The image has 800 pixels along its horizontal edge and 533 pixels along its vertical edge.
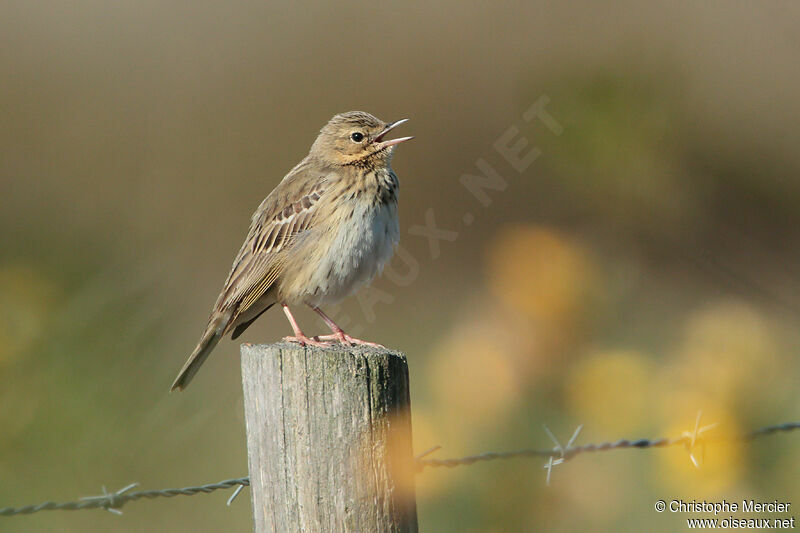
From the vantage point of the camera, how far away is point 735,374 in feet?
16.7

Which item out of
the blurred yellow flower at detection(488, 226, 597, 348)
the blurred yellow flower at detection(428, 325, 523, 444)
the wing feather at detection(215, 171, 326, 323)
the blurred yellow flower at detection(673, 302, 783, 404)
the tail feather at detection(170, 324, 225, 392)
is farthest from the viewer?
the blurred yellow flower at detection(488, 226, 597, 348)

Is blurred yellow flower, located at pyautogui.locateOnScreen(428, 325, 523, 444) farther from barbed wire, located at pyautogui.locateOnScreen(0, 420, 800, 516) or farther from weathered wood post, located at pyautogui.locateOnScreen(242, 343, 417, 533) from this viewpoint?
weathered wood post, located at pyautogui.locateOnScreen(242, 343, 417, 533)

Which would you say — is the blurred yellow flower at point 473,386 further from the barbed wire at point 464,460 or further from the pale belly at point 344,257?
the barbed wire at point 464,460

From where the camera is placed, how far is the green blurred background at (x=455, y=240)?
207 inches

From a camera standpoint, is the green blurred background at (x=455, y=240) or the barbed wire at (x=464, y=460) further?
the green blurred background at (x=455, y=240)

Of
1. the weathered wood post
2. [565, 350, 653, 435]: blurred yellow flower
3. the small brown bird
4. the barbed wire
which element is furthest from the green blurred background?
the weathered wood post

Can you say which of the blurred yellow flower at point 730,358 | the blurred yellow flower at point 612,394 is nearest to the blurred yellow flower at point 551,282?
the blurred yellow flower at point 612,394

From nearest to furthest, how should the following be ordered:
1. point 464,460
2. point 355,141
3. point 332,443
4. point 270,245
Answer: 1. point 332,443
2. point 464,460
3. point 270,245
4. point 355,141

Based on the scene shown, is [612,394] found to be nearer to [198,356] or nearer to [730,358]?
[730,358]

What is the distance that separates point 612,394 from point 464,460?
1.60m

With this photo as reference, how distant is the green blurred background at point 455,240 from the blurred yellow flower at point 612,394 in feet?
0.05

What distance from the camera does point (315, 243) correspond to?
5.31 meters

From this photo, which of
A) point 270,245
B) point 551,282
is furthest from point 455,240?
point 270,245

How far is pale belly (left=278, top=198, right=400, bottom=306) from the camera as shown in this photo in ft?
17.2
